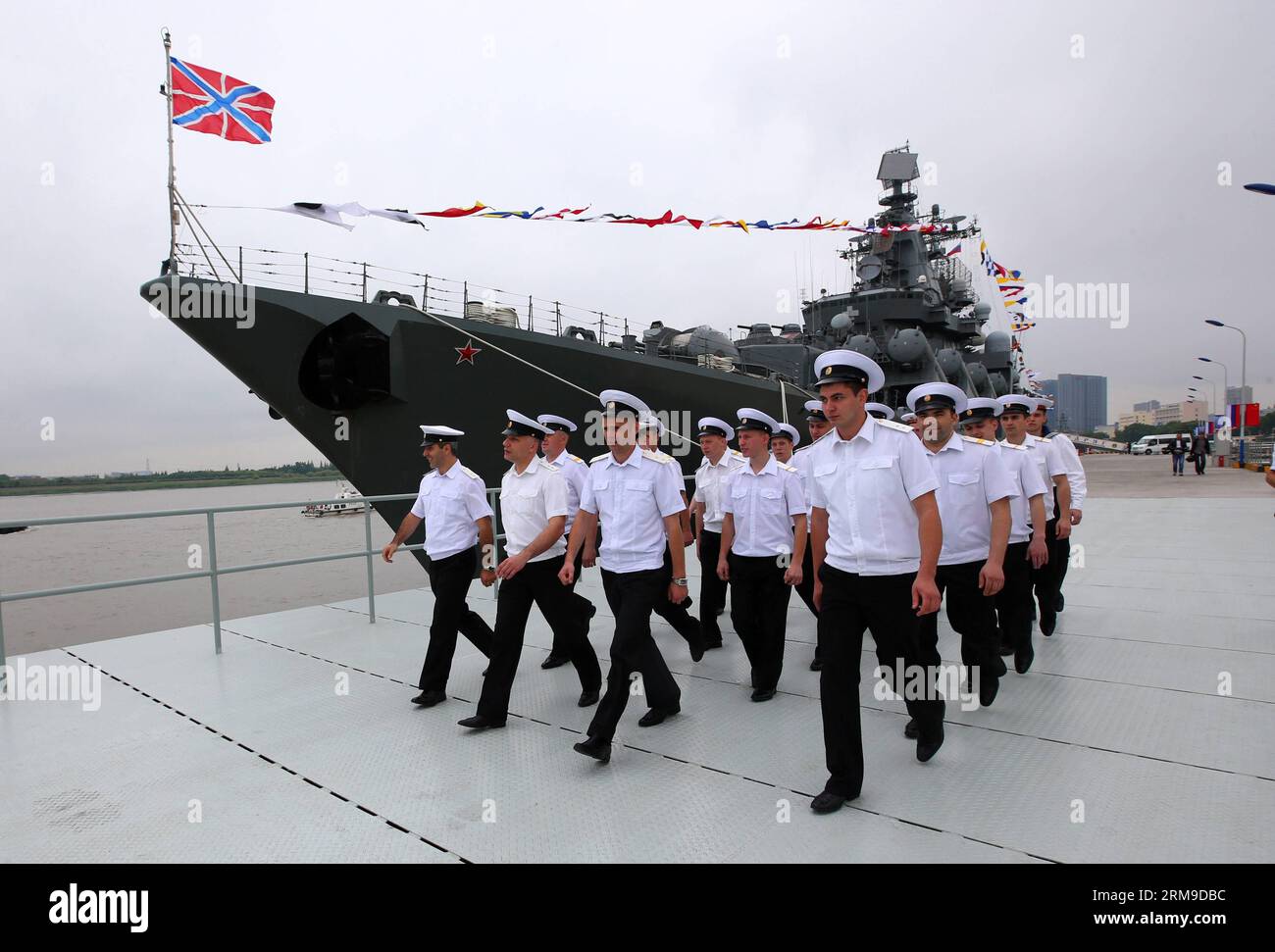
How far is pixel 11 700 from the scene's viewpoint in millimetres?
4395

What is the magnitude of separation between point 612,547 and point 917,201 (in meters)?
24.2

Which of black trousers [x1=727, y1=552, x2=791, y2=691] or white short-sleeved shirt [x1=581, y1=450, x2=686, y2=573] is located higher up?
white short-sleeved shirt [x1=581, y1=450, x2=686, y2=573]

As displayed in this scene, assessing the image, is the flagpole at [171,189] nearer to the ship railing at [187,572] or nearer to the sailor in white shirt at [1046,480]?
the ship railing at [187,572]

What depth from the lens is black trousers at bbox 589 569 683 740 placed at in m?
3.30

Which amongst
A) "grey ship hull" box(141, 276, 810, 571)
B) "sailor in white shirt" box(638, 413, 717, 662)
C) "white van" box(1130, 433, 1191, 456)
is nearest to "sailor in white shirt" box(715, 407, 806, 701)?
"sailor in white shirt" box(638, 413, 717, 662)

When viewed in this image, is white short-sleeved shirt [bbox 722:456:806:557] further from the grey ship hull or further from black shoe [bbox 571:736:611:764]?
the grey ship hull

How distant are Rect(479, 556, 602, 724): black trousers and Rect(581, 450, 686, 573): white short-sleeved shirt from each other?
31 cm

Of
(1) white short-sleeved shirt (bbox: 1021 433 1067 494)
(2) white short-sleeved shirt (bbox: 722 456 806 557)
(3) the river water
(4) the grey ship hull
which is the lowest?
(3) the river water

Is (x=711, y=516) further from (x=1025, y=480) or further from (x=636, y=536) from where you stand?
(x=1025, y=480)

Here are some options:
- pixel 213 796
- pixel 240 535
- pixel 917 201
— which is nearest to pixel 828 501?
Answer: pixel 213 796

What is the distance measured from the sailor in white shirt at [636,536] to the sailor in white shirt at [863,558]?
0.91 m

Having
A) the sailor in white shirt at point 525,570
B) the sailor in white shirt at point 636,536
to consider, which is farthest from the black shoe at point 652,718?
the sailor in white shirt at point 525,570

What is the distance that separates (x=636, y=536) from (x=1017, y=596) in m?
2.47

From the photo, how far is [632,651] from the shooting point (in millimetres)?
3453
